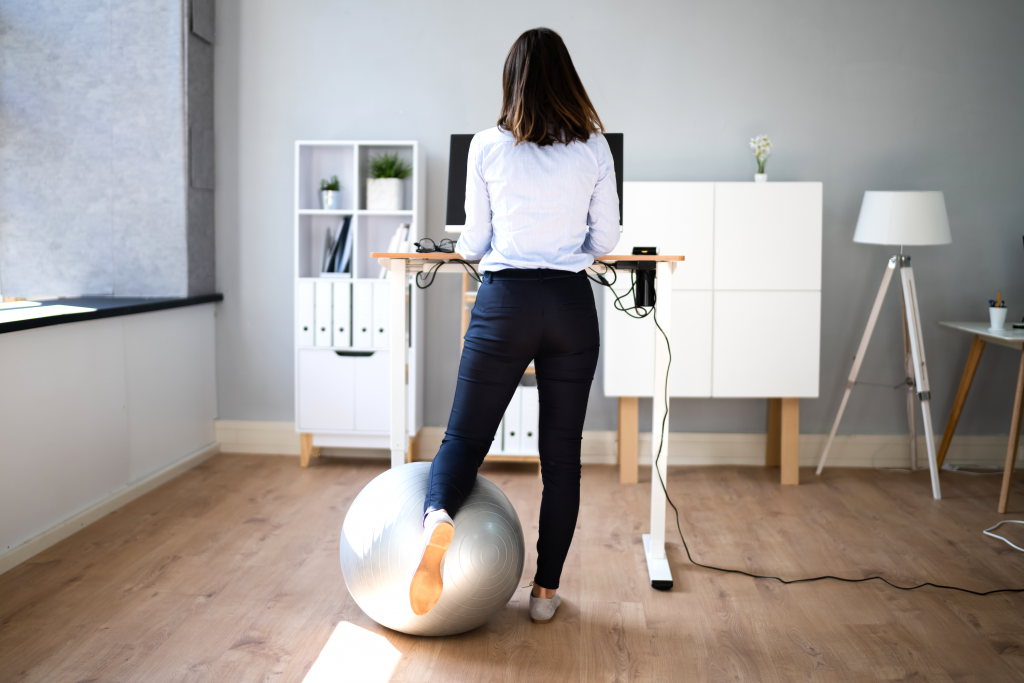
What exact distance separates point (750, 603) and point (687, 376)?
139cm

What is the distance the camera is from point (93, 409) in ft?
9.48

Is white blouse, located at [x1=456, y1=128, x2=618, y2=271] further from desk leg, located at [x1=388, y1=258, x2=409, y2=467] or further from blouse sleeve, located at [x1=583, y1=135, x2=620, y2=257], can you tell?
desk leg, located at [x1=388, y1=258, x2=409, y2=467]

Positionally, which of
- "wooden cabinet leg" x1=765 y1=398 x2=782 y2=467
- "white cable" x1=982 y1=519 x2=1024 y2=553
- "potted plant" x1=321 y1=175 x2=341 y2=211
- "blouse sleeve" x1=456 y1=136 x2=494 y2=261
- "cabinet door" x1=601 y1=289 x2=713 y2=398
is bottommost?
"white cable" x1=982 y1=519 x2=1024 y2=553

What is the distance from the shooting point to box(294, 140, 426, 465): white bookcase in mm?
3643

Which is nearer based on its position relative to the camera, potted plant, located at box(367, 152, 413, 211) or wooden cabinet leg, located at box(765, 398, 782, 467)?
potted plant, located at box(367, 152, 413, 211)

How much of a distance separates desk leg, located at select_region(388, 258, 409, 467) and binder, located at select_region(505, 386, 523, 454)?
4.47 feet

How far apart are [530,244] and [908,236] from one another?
2273 millimetres

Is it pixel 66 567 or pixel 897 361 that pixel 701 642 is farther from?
pixel 897 361

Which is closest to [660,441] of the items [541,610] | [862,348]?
[541,610]

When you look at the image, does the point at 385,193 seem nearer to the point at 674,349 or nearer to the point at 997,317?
the point at 674,349

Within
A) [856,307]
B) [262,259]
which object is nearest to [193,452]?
[262,259]

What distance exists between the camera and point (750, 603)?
7.36 feet

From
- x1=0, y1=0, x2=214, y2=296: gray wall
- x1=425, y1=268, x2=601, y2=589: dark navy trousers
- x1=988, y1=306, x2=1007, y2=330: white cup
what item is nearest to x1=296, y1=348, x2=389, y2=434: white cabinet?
x1=0, y1=0, x2=214, y2=296: gray wall

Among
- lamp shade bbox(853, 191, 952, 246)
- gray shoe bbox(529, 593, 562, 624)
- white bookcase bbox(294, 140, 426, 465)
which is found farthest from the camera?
white bookcase bbox(294, 140, 426, 465)
